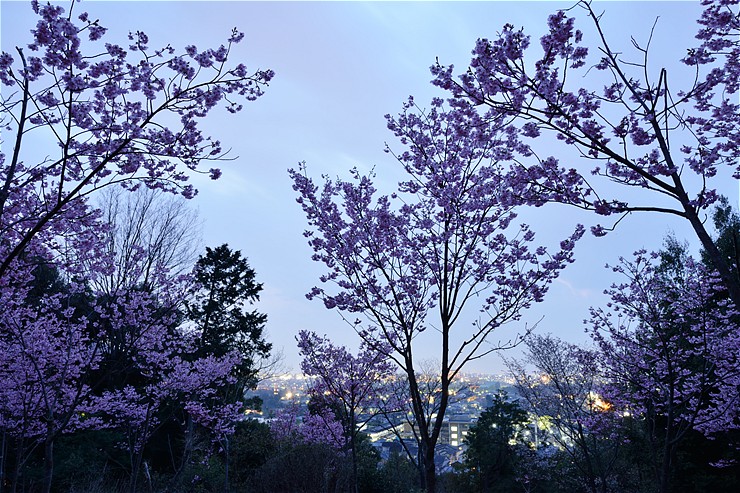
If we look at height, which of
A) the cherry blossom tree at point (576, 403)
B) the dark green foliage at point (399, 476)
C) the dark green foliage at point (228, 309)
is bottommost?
the dark green foliage at point (399, 476)

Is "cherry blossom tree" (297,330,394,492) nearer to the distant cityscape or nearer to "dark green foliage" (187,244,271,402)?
the distant cityscape

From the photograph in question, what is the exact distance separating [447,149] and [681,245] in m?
21.7

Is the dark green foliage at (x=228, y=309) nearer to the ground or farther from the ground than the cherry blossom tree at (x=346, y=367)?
farther from the ground

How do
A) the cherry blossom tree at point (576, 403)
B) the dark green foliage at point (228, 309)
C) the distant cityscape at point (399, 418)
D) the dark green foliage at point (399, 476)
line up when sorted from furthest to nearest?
the dark green foliage at point (228, 309)
the distant cityscape at point (399, 418)
the dark green foliage at point (399, 476)
the cherry blossom tree at point (576, 403)

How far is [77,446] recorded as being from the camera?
1532 centimetres

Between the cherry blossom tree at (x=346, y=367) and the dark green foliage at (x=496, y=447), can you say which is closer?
the cherry blossom tree at (x=346, y=367)

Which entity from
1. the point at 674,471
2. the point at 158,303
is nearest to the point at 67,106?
the point at 158,303

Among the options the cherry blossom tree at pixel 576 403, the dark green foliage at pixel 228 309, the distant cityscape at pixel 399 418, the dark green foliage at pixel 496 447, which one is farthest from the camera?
the dark green foliage at pixel 228 309

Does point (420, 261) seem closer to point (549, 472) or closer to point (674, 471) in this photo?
point (674, 471)

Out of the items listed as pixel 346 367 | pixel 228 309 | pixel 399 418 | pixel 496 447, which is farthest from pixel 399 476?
pixel 228 309

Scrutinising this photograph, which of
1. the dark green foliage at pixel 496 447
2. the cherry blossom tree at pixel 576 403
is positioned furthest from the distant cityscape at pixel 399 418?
the cherry blossom tree at pixel 576 403

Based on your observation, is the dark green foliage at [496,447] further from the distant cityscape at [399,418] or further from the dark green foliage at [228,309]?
the dark green foliage at [228,309]

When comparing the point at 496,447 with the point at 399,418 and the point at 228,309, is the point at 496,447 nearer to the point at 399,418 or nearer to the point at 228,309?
the point at 399,418

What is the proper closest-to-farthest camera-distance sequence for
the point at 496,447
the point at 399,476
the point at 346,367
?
the point at 346,367, the point at 496,447, the point at 399,476
